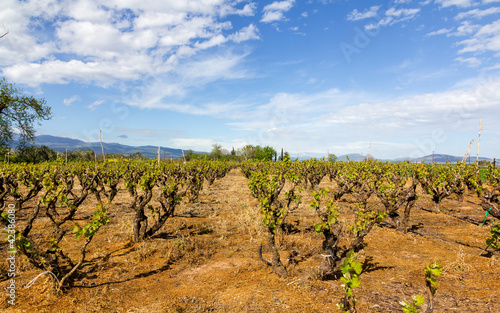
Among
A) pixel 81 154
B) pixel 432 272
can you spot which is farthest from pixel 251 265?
pixel 81 154

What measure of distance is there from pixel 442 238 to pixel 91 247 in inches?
496

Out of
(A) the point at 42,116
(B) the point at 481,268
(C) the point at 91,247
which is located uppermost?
(A) the point at 42,116

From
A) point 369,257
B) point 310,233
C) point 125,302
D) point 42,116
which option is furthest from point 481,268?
point 42,116

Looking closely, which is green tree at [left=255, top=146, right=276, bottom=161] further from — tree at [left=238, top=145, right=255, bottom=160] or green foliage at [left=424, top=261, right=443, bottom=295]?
green foliage at [left=424, top=261, right=443, bottom=295]

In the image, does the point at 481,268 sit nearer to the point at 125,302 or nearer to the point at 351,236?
the point at 351,236

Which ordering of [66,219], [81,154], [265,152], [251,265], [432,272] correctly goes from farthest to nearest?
[265,152] → [81,154] → [66,219] → [251,265] → [432,272]

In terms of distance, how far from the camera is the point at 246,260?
6941mm

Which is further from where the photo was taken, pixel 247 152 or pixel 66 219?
pixel 247 152

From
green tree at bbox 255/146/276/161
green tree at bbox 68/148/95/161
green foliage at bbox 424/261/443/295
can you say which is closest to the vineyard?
green foliage at bbox 424/261/443/295

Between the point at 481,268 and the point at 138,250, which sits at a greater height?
the point at 481,268

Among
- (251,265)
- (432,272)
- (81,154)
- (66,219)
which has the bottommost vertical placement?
(251,265)

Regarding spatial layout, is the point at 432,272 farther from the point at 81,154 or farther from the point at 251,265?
the point at 81,154

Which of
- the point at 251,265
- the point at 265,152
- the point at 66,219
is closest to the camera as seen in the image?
the point at 251,265

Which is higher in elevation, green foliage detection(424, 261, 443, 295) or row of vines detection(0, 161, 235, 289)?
green foliage detection(424, 261, 443, 295)
